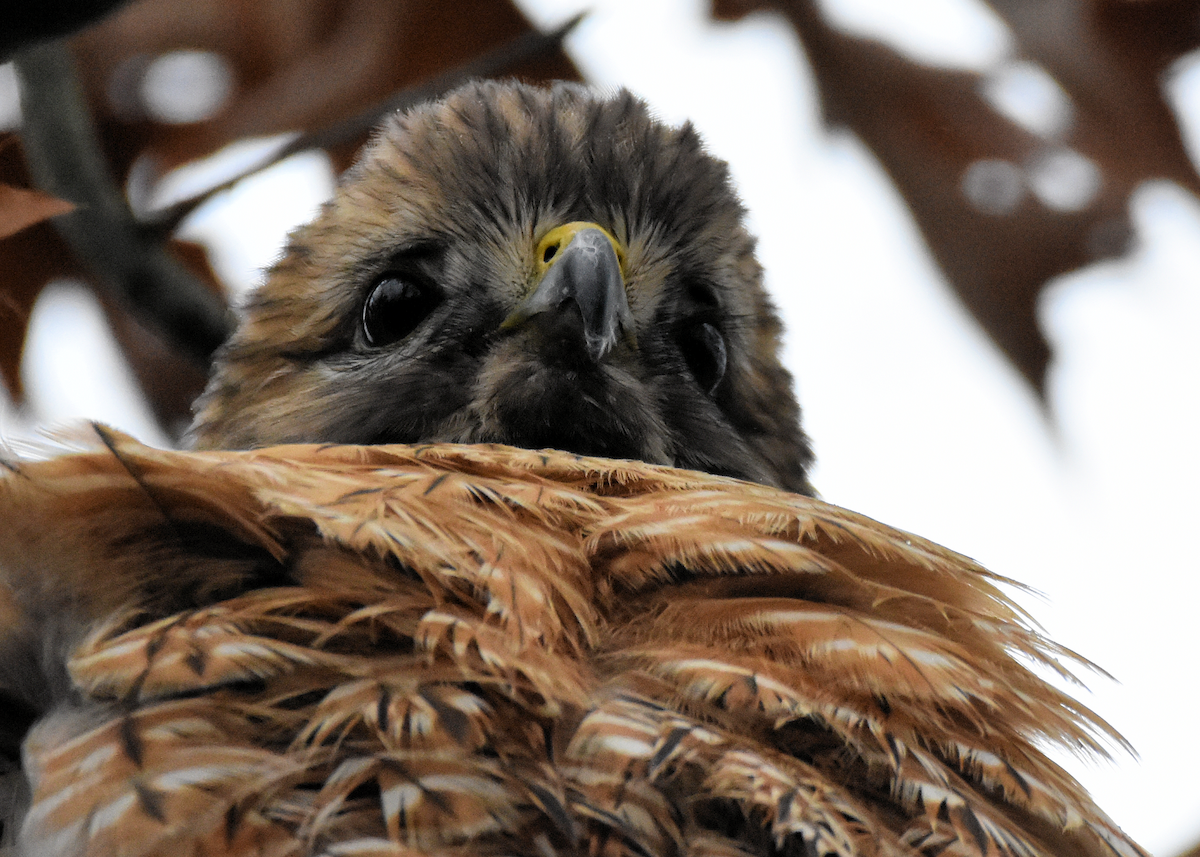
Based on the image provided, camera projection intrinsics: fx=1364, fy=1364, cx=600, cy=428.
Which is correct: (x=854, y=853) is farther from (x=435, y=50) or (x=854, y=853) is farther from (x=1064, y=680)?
(x=435, y=50)

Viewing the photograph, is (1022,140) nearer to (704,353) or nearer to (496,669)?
(704,353)

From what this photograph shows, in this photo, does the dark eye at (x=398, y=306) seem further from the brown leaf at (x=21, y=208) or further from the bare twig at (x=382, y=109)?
the brown leaf at (x=21, y=208)

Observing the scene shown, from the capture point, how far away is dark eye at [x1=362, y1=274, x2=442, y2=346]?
2209 millimetres

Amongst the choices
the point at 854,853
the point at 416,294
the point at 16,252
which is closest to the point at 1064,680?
the point at 854,853

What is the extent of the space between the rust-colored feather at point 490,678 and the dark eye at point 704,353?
3.10ft

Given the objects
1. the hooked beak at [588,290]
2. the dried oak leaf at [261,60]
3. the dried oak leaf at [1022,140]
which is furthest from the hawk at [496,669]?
the dried oak leaf at [261,60]

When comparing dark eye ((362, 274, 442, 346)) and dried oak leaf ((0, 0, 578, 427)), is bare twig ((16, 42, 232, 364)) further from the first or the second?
dark eye ((362, 274, 442, 346))

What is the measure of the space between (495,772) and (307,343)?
147 cm

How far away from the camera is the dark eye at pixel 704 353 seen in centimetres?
237

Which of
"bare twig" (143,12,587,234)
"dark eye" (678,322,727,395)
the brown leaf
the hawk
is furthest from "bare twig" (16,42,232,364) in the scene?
"dark eye" (678,322,727,395)

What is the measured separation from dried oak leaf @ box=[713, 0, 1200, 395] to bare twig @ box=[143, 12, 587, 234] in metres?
0.29

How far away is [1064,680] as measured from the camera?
4.71 feet

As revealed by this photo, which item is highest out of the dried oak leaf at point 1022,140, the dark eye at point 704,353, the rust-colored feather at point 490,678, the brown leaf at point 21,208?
the dried oak leaf at point 1022,140

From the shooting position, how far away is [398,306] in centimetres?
221
